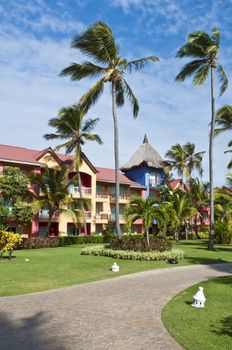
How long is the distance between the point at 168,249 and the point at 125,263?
12.1ft

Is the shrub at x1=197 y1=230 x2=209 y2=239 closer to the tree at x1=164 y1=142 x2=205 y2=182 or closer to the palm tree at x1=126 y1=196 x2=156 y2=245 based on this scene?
the tree at x1=164 y1=142 x2=205 y2=182

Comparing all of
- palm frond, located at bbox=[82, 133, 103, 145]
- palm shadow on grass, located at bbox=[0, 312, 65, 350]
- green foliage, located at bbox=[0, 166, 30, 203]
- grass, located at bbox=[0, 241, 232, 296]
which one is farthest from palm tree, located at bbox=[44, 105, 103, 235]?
palm shadow on grass, located at bbox=[0, 312, 65, 350]

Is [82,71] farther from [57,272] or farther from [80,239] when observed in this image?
[80,239]

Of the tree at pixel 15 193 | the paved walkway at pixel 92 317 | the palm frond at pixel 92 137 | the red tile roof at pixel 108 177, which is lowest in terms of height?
the paved walkway at pixel 92 317

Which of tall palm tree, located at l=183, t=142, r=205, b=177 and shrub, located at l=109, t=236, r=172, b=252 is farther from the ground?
tall palm tree, located at l=183, t=142, r=205, b=177

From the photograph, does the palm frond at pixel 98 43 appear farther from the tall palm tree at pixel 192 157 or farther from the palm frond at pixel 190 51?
the tall palm tree at pixel 192 157

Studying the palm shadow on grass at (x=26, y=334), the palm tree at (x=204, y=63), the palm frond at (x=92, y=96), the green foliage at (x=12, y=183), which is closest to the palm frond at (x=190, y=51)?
the palm tree at (x=204, y=63)

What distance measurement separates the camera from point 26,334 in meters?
6.86

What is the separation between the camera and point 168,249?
21.3m

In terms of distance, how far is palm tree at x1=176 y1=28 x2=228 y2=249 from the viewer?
2750 cm

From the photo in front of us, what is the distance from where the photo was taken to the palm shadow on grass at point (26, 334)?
6.21 meters

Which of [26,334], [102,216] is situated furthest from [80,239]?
[26,334]

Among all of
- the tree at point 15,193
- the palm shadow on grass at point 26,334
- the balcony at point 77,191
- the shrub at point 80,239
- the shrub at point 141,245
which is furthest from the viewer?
the balcony at point 77,191

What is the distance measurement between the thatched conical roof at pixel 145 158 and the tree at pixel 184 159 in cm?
151
